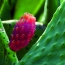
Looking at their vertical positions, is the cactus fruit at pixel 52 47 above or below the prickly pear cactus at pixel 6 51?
above

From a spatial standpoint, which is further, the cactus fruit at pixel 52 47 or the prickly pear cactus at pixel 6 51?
the prickly pear cactus at pixel 6 51

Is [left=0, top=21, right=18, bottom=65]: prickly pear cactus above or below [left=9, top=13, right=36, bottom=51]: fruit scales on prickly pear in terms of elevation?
below

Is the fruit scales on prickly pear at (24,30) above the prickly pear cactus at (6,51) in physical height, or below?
above

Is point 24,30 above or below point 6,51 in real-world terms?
above

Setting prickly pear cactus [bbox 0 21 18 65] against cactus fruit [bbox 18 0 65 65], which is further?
prickly pear cactus [bbox 0 21 18 65]

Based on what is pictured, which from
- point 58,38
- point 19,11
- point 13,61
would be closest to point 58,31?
point 58,38

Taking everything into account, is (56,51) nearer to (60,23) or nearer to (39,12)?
(60,23)
